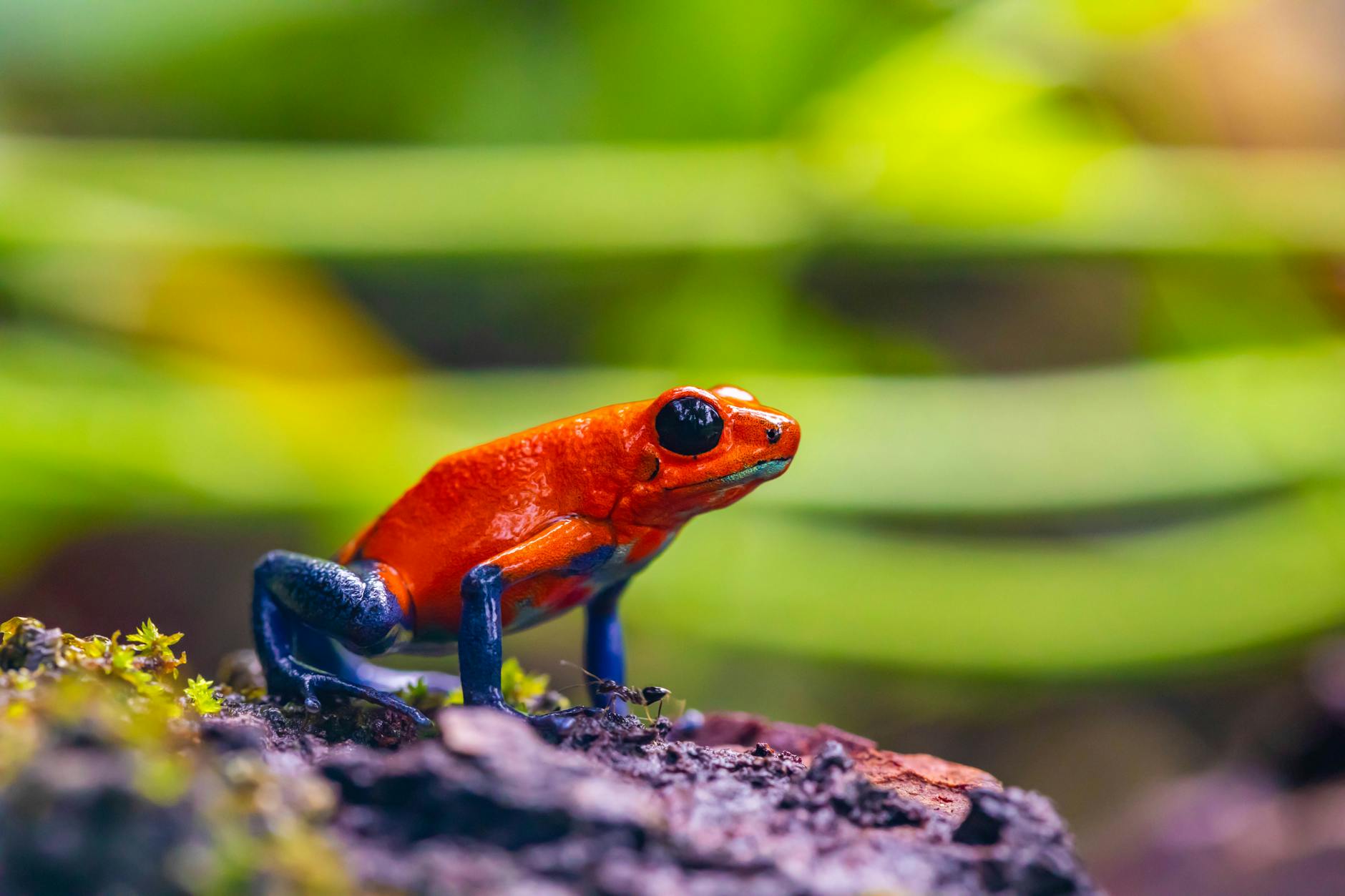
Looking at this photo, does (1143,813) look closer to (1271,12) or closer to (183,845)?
(1271,12)

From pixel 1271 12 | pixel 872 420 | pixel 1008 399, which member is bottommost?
pixel 872 420

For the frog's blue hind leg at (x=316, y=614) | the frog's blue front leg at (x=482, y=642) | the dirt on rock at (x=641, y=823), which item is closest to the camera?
the dirt on rock at (x=641, y=823)

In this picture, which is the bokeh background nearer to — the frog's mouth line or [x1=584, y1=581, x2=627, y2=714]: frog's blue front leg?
[x1=584, y1=581, x2=627, y2=714]: frog's blue front leg

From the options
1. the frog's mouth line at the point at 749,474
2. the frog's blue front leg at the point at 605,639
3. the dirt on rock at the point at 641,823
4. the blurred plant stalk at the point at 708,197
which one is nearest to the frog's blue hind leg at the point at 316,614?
the dirt on rock at the point at 641,823

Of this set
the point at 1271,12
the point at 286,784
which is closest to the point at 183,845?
the point at 286,784

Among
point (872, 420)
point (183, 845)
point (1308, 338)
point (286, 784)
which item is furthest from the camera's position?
point (1308, 338)

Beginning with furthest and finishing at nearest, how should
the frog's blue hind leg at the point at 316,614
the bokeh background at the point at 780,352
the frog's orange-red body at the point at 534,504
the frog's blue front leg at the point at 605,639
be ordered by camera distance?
1. the bokeh background at the point at 780,352
2. the frog's blue front leg at the point at 605,639
3. the frog's orange-red body at the point at 534,504
4. the frog's blue hind leg at the point at 316,614

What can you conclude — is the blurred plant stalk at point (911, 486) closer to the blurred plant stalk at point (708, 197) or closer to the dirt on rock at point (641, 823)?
the blurred plant stalk at point (708, 197)

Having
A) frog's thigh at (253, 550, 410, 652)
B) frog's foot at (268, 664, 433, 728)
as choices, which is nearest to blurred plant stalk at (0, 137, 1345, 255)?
frog's thigh at (253, 550, 410, 652)

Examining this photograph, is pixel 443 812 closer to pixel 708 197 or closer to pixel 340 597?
pixel 340 597
